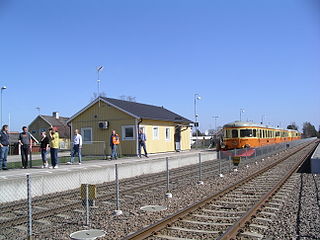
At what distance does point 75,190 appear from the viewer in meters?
12.3

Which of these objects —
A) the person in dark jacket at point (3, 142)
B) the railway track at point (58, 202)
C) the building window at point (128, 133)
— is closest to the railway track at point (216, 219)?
the railway track at point (58, 202)

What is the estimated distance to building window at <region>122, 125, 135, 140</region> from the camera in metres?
23.6

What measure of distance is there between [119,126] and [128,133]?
917 mm

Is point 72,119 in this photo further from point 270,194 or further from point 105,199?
point 270,194

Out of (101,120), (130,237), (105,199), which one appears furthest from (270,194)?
(101,120)

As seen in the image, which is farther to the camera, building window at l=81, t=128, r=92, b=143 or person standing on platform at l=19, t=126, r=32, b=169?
building window at l=81, t=128, r=92, b=143

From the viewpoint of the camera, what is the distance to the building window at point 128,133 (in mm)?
23578

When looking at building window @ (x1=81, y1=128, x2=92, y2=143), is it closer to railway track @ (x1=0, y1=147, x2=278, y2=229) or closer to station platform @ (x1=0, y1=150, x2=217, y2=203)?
station platform @ (x1=0, y1=150, x2=217, y2=203)

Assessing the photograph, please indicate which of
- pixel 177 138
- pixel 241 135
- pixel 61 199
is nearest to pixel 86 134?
pixel 177 138

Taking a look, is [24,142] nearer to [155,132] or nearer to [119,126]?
[119,126]

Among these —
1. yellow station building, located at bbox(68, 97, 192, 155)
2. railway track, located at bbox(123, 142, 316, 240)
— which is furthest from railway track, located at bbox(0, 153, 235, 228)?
yellow station building, located at bbox(68, 97, 192, 155)

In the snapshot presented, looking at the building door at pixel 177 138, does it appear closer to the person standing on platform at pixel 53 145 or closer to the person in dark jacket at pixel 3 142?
the person standing on platform at pixel 53 145

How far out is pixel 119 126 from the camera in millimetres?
24250

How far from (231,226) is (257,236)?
1.77 ft
